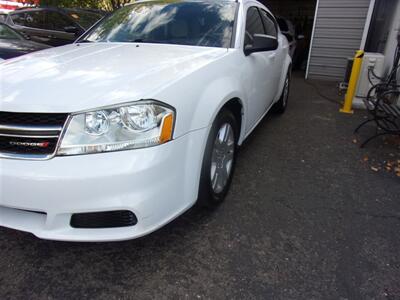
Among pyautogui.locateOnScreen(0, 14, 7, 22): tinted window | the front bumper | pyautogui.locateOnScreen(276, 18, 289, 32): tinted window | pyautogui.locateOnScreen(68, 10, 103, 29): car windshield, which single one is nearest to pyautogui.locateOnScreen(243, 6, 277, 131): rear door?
the front bumper

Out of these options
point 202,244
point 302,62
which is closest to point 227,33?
point 202,244

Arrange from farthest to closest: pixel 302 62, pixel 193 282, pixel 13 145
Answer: pixel 302 62 → pixel 193 282 → pixel 13 145

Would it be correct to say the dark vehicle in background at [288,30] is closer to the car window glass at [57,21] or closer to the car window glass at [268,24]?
the car window glass at [268,24]

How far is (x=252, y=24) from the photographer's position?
3.28 meters

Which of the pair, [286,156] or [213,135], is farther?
[286,156]

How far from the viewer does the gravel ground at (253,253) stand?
1821 mm

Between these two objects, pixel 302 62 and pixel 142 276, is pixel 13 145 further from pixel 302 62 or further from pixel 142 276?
pixel 302 62

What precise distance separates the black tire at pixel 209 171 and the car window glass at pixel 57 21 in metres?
5.66

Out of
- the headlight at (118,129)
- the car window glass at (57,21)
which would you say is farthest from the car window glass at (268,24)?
the car window glass at (57,21)

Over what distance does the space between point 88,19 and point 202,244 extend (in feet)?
21.6

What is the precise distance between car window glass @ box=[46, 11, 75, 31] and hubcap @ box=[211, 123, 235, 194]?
18.5ft

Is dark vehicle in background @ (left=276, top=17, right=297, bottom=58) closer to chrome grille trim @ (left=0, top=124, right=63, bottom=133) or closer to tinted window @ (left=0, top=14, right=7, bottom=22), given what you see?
tinted window @ (left=0, top=14, right=7, bottom=22)

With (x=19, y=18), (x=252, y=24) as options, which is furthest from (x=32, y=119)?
(x=19, y=18)

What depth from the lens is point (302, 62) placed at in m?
10.3
